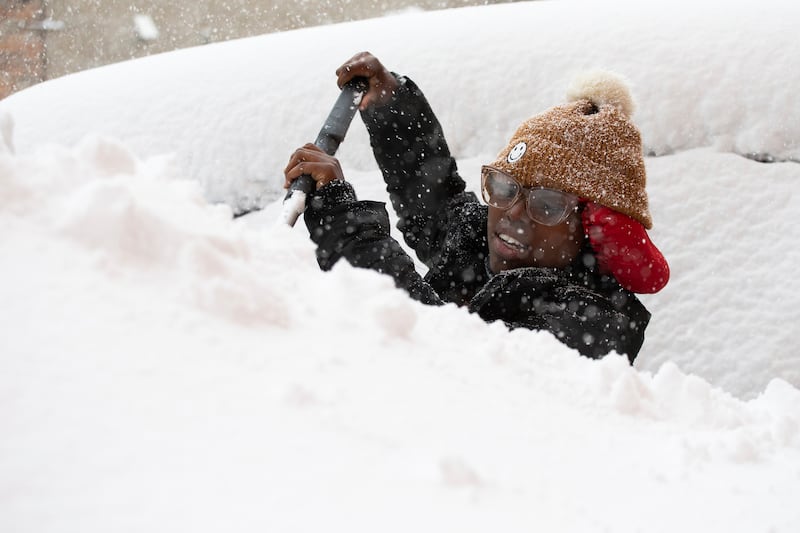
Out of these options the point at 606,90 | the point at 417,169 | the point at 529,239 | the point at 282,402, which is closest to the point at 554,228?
the point at 529,239

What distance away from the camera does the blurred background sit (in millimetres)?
6086

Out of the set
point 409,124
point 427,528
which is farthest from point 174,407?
point 409,124

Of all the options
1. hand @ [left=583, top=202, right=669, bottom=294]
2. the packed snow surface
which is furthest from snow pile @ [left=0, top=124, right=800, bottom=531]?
hand @ [left=583, top=202, right=669, bottom=294]

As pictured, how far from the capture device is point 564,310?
1519 millimetres

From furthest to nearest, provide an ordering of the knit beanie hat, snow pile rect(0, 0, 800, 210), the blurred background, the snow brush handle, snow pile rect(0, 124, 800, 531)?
the blurred background
snow pile rect(0, 0, 800, 210)
the knit beanie hat
the snow brush handle
snow pile rect(0, 124, 800, 531)

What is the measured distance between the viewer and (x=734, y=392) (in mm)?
1770

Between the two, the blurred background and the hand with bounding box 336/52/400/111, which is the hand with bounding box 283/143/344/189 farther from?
the blurred background

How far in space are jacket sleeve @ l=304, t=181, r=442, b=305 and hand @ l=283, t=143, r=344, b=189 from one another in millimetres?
19

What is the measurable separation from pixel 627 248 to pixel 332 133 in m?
0.65

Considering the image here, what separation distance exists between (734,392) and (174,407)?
1.59 m

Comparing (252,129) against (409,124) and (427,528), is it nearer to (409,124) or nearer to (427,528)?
(409,124)

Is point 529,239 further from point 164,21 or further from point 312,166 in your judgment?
point 164,21

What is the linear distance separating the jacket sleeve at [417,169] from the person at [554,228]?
120 millimetres

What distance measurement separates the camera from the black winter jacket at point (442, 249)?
58.1 inches
